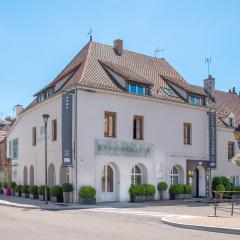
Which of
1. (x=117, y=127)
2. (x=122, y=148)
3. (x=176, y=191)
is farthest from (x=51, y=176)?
(x=176, y=191)

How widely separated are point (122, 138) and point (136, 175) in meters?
3.11

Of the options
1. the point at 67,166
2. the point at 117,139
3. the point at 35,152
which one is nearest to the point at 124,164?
the point at 117,139

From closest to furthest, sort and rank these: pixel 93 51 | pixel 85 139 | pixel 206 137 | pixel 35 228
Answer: pixel 35 228 < pixel 85 139 < pixel 93 51 < pixel 206 137

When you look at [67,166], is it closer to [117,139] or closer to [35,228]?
[117,139]

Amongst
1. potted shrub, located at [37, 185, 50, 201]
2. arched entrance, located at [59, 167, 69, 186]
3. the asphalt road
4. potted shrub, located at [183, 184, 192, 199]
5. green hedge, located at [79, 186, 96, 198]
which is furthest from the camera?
potted shrub, located at [183, 184, 192, 199]

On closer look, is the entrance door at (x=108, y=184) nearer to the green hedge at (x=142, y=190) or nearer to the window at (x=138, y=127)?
the green hedge at (x=142, y=190)

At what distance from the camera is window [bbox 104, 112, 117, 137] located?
107ft

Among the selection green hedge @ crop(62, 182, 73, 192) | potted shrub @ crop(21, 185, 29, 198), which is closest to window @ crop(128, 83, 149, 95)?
green hedge @ crop(62, 182, 73, 192)

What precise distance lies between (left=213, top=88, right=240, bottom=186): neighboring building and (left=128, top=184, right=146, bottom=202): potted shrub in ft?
32.9

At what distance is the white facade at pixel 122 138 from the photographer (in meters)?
31.3

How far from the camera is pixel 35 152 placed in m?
38.0

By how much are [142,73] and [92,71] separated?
222 inches

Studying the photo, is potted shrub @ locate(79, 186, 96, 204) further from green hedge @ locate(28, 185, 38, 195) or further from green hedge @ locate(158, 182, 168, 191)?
→ green hedge @ locate(28, 185, 38, 195)

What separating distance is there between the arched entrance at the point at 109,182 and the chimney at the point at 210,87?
16.7m
